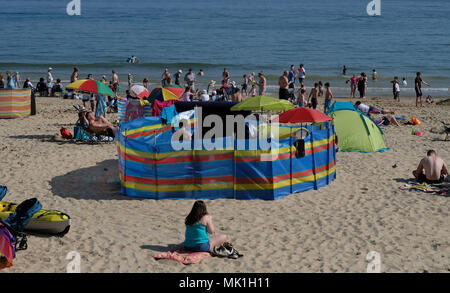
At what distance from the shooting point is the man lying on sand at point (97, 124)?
1584cm

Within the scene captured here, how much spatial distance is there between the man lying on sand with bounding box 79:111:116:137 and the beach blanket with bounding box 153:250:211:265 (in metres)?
8.16

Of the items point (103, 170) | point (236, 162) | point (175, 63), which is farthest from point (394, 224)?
point (175, 63)

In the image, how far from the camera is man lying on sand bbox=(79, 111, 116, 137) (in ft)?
52.0

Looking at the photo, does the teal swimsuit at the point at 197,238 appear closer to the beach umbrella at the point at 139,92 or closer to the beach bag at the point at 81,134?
the beach bag at the point at 81,134

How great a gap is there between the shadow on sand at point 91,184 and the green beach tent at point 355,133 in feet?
19.7

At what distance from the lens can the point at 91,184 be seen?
12.1 metres

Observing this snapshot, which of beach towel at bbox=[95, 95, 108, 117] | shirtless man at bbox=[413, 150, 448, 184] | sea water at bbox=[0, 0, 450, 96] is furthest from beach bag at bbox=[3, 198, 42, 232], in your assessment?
sea water at bbox=[0, 0, 450, 96]

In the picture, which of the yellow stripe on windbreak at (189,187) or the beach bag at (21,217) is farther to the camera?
the yellow stripe on windbreak at (189,187)

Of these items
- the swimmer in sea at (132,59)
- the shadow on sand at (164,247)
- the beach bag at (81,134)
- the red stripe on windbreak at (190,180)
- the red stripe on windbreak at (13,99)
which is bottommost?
the shadow on sand at (164,247)

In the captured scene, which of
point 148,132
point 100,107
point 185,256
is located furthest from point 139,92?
point 185,256

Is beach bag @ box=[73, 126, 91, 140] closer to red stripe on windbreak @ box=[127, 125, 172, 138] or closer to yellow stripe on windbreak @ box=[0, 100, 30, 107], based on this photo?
red stripe on windbreak @ box=[127, 125, 172, 138]

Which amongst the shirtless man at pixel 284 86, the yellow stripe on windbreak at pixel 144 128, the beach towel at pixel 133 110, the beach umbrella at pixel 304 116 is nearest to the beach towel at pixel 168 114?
the yellow stripe on windbreak at pixel 144 128

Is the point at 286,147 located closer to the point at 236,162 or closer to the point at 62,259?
the point at 236,162
